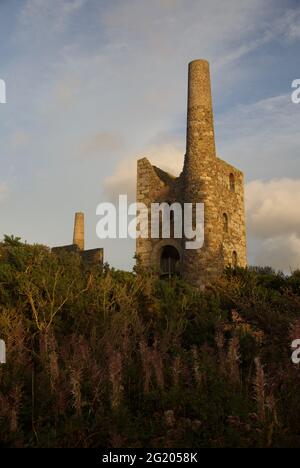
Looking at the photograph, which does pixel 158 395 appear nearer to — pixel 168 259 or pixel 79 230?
pixel 168 259

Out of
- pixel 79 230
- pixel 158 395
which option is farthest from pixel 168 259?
pixel 158 395

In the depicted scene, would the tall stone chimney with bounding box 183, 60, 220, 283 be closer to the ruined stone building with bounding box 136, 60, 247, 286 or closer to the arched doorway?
the ruined stone building with bounding box 136, 60, 247, 286

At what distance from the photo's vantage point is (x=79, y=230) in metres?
39.4

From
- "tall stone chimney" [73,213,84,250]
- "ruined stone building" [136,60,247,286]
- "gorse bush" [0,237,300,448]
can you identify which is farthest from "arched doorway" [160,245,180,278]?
"gorse bush" [0,237,300,448]

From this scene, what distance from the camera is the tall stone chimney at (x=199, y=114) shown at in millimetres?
22734

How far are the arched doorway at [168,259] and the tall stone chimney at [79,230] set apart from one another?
15.0 metres

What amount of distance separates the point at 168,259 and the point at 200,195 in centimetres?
381

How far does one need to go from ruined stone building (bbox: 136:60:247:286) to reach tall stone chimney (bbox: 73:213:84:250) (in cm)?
1455

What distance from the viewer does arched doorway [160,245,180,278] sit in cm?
→ 2436

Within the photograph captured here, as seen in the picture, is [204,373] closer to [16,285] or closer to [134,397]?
[134,397]

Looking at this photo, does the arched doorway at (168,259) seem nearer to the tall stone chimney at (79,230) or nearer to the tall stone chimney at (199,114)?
the tall stone chimney at (199,114)

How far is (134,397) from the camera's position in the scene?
16.0ft

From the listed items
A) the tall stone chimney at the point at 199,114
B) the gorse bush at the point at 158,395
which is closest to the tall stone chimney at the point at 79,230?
the tall stone chimney at the point at 199,114
